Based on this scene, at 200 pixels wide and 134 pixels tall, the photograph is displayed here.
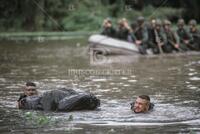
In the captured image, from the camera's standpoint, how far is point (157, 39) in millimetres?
25812

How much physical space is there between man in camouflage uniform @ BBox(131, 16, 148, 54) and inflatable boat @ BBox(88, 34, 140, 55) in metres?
0.23

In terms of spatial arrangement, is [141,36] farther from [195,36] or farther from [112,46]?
[195,36]

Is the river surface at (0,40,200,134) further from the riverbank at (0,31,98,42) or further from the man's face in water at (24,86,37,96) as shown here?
the riverbank at (0,31,98,42)

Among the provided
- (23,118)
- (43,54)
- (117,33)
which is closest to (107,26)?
(117,33)

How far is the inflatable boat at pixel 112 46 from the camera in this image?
24.9 meters

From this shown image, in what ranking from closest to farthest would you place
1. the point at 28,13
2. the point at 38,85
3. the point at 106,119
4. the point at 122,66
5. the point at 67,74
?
the point at 106,119
the point at 38,85
the point at 67,74
the point at 122,66
the point at 28,13

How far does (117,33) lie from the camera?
2625 centimetres

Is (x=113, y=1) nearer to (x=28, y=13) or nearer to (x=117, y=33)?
(x=28, y=13)

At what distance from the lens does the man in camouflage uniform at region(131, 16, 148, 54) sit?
25359 mm

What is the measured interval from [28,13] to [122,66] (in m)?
22.5

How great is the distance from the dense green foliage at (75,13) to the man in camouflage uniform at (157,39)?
15.0m

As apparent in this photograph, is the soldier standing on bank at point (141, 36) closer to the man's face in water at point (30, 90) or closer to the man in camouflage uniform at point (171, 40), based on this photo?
the man in camouflage uniform at point (171, 40)
